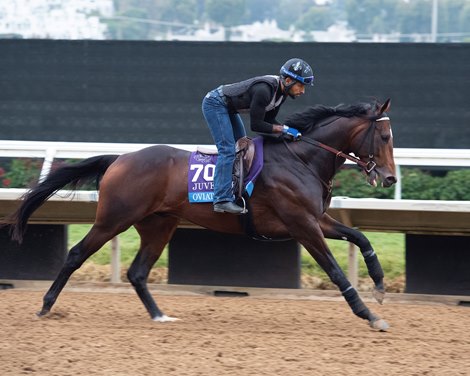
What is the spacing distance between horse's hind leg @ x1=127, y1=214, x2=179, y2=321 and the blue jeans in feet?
2.23

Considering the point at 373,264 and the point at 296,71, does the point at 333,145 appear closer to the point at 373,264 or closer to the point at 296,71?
the point at 296,71

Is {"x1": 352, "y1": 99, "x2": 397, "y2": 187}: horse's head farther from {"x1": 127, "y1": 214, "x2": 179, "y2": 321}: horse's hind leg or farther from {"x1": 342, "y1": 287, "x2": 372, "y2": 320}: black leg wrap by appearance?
{"x1": 127, "y1": 214, "x2": 179, "y2": 321}: horse's hind leg

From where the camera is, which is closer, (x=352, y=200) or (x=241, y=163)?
(x=241, y=163)

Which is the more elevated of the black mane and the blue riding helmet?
the blue riding helmet

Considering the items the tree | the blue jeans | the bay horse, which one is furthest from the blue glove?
the tree

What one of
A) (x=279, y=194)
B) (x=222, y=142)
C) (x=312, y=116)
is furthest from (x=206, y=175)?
(x=312, y=116)

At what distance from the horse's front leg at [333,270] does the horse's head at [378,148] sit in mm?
571

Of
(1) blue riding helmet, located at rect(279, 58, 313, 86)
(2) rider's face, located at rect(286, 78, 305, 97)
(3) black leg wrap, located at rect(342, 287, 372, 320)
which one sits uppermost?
(1) blue riding helmet, located at rect(279, 58, 313, 86)

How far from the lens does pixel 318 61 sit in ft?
34.3

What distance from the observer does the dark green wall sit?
10.2 metres

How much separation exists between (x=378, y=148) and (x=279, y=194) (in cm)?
79

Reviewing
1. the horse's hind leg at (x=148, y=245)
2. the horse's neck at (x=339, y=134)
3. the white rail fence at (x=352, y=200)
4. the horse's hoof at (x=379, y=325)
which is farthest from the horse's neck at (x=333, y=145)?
the horse's hind leg at (x=148, y=245)

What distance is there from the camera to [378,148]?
6871 millimetres

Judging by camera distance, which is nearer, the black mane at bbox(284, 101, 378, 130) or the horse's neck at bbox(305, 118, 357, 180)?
the horse's neck at bbox(305, 118, 357, 180)
